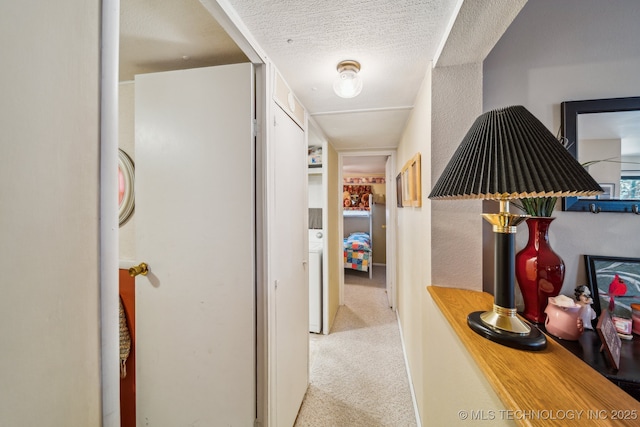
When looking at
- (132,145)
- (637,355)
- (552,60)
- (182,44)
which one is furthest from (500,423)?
(132,145)

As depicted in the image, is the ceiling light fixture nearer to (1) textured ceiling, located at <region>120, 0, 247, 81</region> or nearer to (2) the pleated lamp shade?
(1) textured ceiling, located at <region>120, 0, 247, 81</region>

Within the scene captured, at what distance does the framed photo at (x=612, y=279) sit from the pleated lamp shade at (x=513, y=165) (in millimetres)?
1013

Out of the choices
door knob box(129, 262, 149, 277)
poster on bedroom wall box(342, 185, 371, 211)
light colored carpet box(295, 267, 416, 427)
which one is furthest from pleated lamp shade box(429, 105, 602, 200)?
poster on bedroom wall box(342, 185, 371, 211)

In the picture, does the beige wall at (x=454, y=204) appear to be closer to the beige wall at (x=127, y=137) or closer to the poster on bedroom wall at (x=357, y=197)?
the beige wall at (x=127, y=137)

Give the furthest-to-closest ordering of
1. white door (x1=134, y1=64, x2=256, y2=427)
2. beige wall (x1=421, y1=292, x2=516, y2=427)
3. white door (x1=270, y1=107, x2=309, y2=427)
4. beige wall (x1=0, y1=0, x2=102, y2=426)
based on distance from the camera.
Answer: white door (x1=270, y1=107, x2=309, y2=427), white door (x1=134, y1=64, x2=256, y2=427), beige wall (x1=421, y1=292, x2=516, y2=427), beige wall (x1=0, y1=0, x2=102, y2=426)

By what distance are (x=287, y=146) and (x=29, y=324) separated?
1265mm

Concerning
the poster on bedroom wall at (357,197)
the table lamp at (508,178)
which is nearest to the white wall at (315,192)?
the table lamp at (508,178)

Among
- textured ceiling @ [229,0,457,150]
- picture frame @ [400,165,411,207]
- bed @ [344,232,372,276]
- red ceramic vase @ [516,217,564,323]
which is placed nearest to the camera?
textured ceiling @ [229,0,457,150]

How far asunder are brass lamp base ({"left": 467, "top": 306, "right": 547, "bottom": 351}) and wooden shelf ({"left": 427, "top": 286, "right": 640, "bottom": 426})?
2 cm

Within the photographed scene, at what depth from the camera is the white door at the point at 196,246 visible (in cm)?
114

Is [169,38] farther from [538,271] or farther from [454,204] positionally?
[538,271]

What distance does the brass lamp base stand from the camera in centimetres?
66

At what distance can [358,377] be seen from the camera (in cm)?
192

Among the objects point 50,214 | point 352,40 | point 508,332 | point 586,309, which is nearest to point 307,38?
point 352,40
